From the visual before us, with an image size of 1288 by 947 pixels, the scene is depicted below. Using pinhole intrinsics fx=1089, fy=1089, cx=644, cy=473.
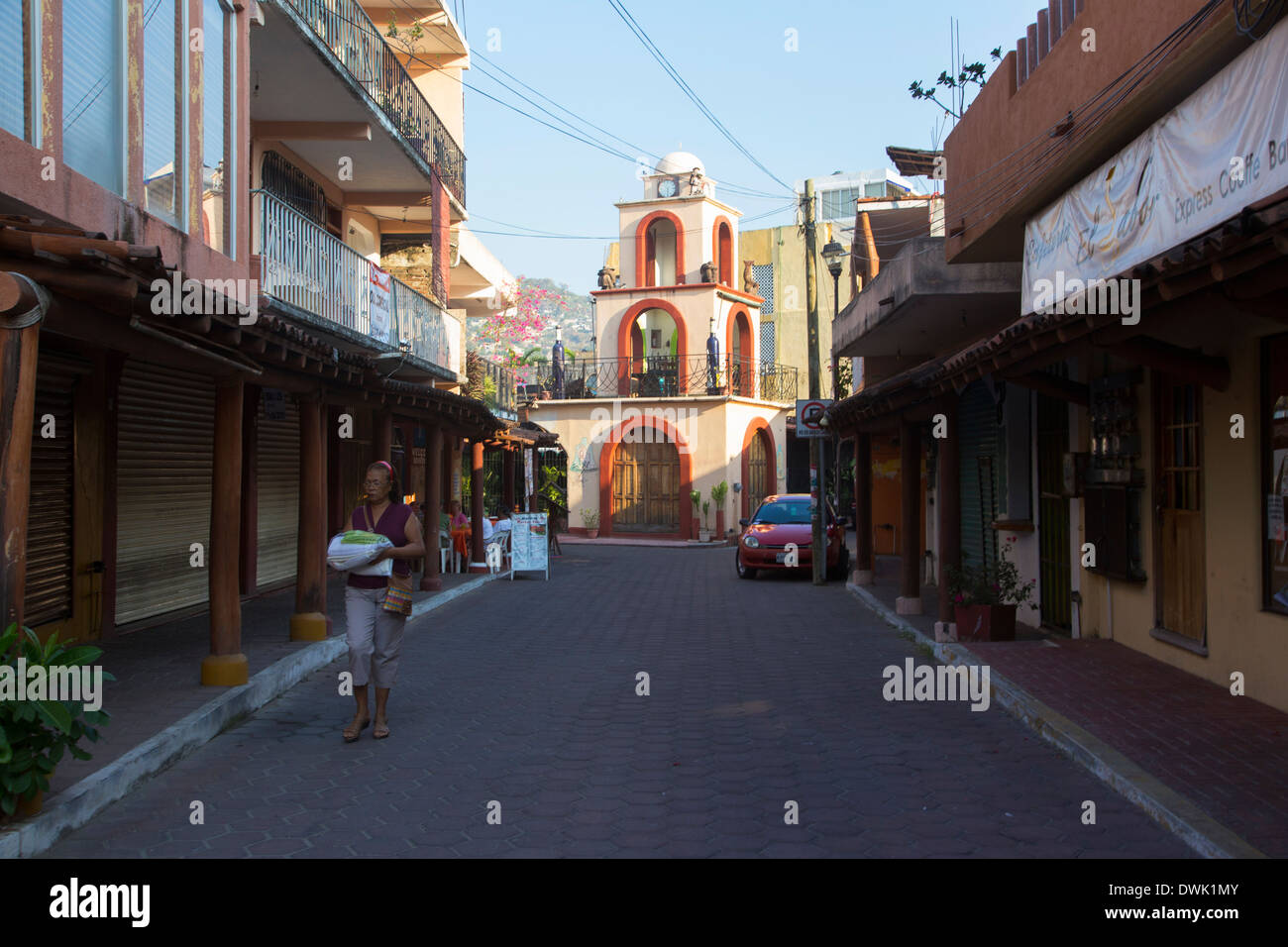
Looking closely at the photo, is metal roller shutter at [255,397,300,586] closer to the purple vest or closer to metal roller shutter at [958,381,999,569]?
the purple vest

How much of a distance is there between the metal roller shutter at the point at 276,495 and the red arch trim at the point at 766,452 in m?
18.4

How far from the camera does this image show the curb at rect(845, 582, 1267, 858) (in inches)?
191

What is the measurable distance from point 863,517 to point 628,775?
42.9ft

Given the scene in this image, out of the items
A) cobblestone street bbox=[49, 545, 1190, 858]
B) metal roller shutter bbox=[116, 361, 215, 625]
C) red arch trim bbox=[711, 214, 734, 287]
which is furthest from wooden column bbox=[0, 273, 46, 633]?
red arch trim bbox=[711, 214, 734, 287]

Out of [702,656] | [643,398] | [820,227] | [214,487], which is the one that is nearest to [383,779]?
[214,487]

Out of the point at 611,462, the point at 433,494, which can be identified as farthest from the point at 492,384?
the point at 433,494

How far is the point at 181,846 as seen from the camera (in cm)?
518

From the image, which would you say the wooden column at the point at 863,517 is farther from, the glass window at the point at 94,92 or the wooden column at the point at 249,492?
the glass window at the point at 94,92

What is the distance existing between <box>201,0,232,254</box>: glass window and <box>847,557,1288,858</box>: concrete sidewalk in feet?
27.6

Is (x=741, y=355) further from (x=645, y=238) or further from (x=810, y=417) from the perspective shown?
(x=810, y=417)

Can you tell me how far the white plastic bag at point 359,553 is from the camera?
731 centimetres

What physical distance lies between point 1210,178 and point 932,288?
6062 mm

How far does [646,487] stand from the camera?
35.6 metres
